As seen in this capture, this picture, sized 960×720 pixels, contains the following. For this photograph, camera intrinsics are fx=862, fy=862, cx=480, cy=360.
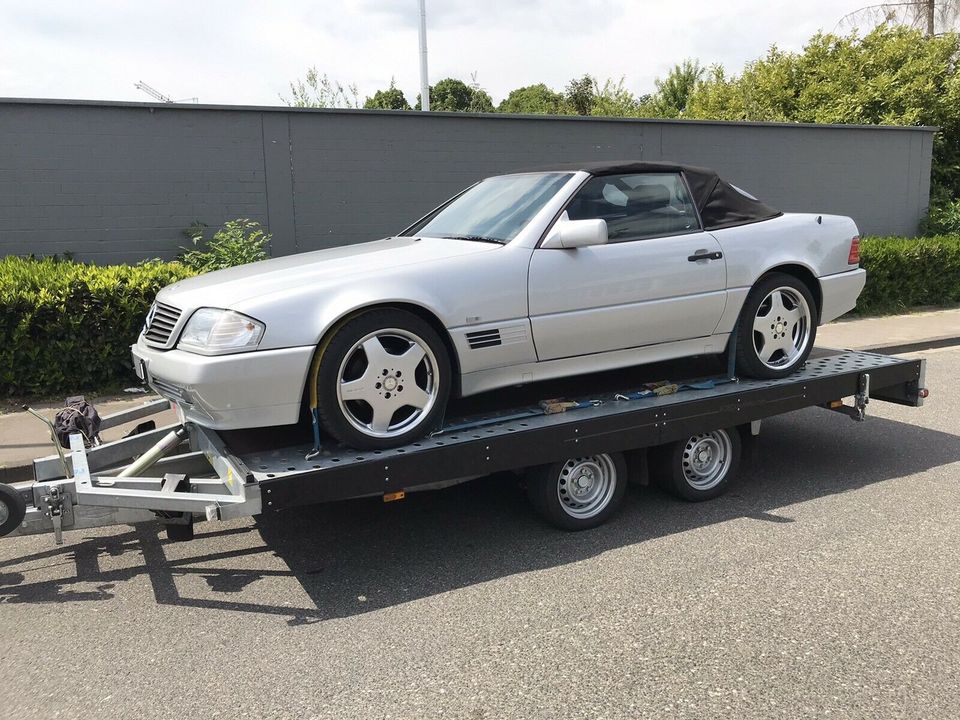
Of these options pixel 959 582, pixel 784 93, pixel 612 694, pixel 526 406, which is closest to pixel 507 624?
pixel 612 694

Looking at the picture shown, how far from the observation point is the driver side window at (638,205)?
518 centimetres

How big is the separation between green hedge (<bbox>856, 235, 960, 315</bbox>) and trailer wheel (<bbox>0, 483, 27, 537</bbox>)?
39.2ft

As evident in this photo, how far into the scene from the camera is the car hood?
14.1 ft

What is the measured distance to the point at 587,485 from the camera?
502 centimetres

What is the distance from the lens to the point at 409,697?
10.8 feet

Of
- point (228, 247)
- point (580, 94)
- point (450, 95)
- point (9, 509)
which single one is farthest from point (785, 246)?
point (450, 95)

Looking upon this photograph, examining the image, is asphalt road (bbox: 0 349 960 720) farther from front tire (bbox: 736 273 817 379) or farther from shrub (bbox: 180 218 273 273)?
shrub (bbox: 180 218 273 273)

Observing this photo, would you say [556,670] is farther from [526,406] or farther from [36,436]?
[36,436]

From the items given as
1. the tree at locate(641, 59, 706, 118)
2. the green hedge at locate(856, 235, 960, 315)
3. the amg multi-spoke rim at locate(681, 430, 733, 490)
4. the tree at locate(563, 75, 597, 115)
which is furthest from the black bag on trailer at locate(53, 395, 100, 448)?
the tree at locate(563, 75, 597, 115)

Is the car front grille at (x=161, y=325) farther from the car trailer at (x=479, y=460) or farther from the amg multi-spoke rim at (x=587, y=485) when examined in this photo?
the amg multi-spoke rim at (x=587, y=485)

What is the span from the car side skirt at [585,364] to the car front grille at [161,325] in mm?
1540

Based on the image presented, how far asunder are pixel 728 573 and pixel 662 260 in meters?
1.87

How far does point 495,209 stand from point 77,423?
274cm

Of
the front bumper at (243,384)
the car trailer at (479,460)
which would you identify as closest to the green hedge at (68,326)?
the car trailer at (479,460)
